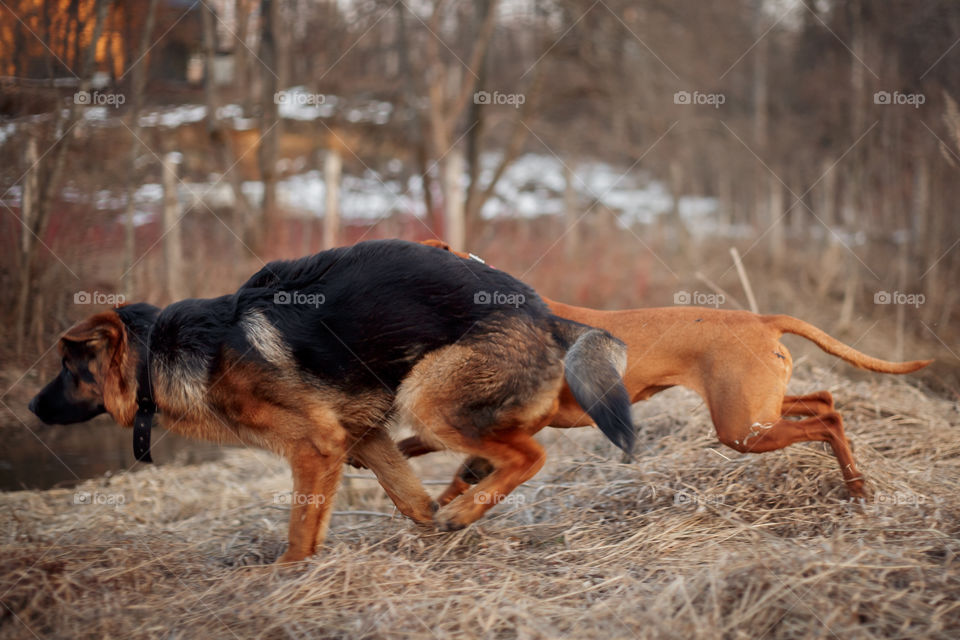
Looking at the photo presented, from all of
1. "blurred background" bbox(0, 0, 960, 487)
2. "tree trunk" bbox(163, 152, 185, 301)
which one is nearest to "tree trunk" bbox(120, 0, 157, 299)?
"blurred background" bbox(0, 0, 960, 487)

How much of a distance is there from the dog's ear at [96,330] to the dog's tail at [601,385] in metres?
2.39

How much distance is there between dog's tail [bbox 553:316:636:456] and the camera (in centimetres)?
331

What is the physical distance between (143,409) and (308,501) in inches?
42.2

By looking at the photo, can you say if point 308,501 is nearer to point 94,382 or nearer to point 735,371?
point 94,382

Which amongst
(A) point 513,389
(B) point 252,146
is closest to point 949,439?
(A) point 513,389

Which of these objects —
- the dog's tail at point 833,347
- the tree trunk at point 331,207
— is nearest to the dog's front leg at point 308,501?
the dog's tail at point 833,347

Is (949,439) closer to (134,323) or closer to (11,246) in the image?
(134,323)

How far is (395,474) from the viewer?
3971 millimetres

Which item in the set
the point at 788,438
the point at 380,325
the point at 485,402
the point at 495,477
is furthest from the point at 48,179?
the point at 788,438

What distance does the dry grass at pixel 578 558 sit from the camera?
2.72 m

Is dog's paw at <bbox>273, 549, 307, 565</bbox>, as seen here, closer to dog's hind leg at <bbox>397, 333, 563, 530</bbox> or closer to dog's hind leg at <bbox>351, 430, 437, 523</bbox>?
dog's hind leg at <bbox>351, 430, 437, 523</bbox>

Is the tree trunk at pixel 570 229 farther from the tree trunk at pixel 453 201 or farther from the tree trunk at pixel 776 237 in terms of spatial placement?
the tree trunk at pixel 776 237

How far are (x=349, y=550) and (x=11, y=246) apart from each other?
4980mm

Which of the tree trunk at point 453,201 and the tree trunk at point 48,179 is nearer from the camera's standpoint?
the tree trunk at point 48,179
